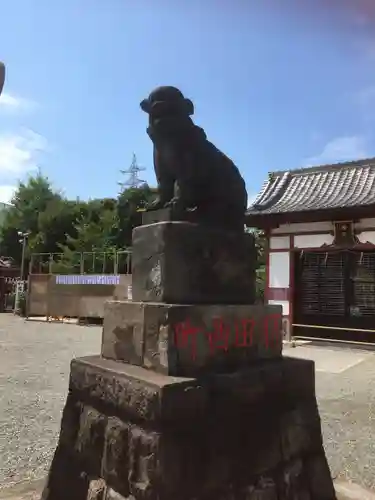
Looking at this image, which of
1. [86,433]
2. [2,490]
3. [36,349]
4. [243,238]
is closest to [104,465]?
[86,433]

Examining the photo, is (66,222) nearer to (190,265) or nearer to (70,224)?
(70,224)

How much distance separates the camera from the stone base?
1.95 metres

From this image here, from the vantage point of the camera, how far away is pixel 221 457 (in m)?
2.08

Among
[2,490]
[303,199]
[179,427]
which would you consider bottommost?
[2,490]

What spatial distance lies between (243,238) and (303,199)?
32.7ft

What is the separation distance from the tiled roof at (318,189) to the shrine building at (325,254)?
0.03 m

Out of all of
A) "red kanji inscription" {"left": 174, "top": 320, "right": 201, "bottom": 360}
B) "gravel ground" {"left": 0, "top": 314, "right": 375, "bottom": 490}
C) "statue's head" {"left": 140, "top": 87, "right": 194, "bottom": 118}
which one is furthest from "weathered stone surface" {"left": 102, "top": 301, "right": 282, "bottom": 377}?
"gravel ground" {"left": 0, "top": 314, "right": 375, "bottom": 490}

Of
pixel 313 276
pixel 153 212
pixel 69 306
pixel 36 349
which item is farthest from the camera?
pixel 69 306

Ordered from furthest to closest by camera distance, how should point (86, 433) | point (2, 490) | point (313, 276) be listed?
point (313, 276) → point (2, 490) → point (86, 433)

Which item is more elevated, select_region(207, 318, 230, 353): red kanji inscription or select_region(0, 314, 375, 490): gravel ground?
select_region(207, 318, 230, 353): red kanji inscription

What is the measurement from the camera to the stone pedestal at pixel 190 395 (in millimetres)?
1988

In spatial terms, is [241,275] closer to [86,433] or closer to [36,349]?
[86,433]

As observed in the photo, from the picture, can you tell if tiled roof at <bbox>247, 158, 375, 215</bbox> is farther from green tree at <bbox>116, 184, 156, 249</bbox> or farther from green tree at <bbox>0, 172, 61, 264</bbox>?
green tree at <bbox>0, 172, 61, 264</bbox>

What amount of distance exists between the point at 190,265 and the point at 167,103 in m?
0.97
